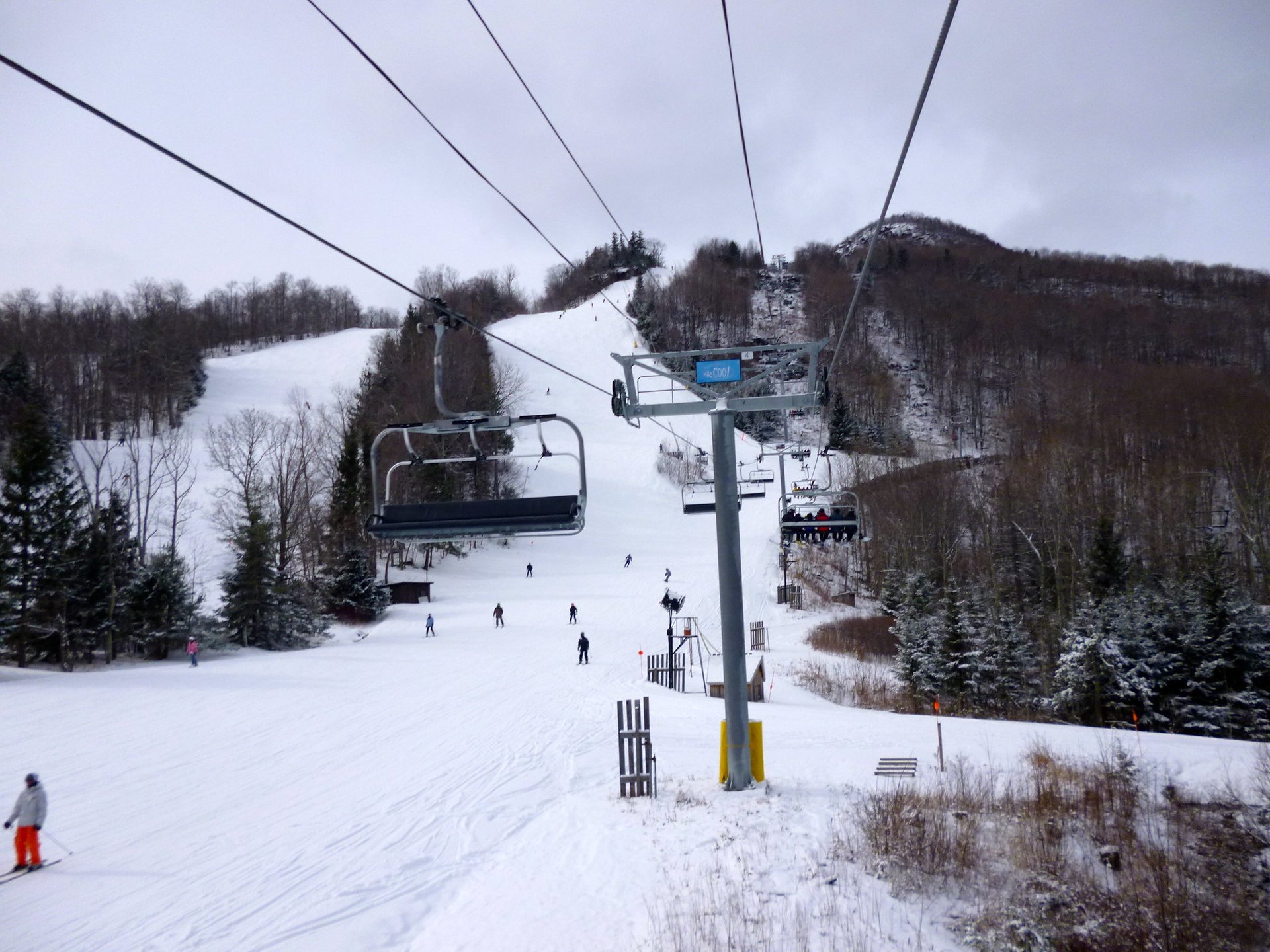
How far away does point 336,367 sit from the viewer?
8462 centimetres

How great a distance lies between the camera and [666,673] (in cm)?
2425

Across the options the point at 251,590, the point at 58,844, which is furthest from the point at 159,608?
the point at 58,844

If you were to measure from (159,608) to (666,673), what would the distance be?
17640mm

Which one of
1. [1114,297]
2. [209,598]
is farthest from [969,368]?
[209,598]

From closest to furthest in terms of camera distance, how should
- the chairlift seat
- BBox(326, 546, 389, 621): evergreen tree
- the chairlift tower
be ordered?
the chairlift seat, the chairlift tower, BBox(326, 546, 389, 621): evergreen tree

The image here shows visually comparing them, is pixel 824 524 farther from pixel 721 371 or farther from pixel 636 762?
pixel 636 762

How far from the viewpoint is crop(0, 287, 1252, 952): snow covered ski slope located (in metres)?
7.34

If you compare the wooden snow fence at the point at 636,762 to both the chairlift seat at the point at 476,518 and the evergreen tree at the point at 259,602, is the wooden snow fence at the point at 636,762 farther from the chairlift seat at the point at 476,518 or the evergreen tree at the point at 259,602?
the evergreen tree at the point at 259,602

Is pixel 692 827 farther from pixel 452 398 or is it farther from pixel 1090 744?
pixel 452 398

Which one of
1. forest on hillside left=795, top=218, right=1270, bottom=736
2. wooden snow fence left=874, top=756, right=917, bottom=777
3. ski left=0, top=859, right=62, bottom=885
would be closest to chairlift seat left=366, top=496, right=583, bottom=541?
ski left=0, top=859, right=62, bottom=885

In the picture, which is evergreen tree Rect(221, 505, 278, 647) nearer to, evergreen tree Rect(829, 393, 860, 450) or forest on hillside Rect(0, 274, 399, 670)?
Result: forest on hillside Rect(0, 274, 399, 670)

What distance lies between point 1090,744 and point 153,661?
90.1ft

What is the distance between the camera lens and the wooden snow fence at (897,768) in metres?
11.2

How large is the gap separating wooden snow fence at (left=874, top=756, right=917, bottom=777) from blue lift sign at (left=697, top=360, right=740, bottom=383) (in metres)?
6.24
